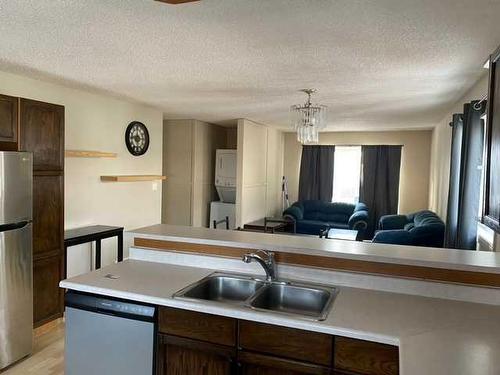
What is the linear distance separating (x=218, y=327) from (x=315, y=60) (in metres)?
2.08

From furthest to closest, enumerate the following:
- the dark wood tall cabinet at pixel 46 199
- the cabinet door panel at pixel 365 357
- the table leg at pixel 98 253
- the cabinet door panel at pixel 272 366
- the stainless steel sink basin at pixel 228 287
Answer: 1. the table leg at pixel 98 253
2. the dark wood tall cabinet at pixel 46 199
3. the stainless steel sink basin at pixel 228 287
4. the cabinet door panel at pixel 272 366
5. the cabinet door panel at pixel 365 357

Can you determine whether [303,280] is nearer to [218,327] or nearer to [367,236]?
[218,327]

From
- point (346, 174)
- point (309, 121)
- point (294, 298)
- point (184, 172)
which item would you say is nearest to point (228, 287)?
point (294, 298)

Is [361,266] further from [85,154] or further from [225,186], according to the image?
[225,186]

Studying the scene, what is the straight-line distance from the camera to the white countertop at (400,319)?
1.29 metres

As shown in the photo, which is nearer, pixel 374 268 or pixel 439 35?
pixel 374 268

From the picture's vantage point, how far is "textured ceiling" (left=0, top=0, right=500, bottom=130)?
2.00 m

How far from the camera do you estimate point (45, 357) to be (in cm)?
299

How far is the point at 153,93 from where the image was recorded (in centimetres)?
437

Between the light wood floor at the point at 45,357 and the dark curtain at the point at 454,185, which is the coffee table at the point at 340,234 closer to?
the dark curtain at the point at 454,185

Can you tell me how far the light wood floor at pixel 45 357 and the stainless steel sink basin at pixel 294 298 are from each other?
1.80 meters

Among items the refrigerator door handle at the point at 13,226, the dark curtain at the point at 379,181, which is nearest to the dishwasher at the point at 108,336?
the refrigerator door handle at the point at 13,226

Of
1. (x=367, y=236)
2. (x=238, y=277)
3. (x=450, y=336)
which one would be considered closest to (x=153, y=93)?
(x=238, y=277)

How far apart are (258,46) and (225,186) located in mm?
4878
